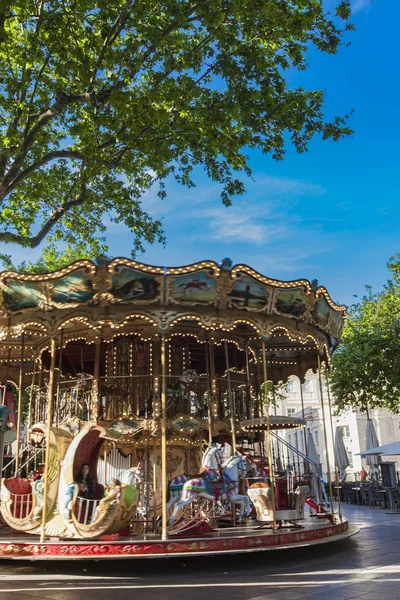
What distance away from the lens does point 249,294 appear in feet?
36.3

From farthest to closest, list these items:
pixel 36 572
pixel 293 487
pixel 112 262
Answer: pixel 293 487 < pixel 112 262 < pixel 36 572

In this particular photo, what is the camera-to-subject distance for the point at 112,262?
10.1 m

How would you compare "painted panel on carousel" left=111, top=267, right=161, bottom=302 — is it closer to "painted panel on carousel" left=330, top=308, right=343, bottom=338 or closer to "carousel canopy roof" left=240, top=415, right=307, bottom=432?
"carousel canopy roof" left=240, top=415, right=307, bottom=432

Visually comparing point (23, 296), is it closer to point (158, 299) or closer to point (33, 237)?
point (158, 299)

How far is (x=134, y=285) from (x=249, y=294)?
91.3 inches

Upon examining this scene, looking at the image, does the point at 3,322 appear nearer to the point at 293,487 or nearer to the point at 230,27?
the point at 230,27

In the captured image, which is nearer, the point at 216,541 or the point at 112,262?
the point at 216,541

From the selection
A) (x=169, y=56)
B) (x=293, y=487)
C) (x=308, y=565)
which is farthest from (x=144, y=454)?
(x=169, y=56)

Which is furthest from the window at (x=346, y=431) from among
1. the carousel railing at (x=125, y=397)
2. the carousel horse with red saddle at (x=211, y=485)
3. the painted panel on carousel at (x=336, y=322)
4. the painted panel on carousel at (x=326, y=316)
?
the carousel horse with red saddle at (x=211, y=485)

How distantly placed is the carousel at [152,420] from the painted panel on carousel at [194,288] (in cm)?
3

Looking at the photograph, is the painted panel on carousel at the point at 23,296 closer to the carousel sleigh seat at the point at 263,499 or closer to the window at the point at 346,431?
the carousel sleigh seat at the point at 263,499

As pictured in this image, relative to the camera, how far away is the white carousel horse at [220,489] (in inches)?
394

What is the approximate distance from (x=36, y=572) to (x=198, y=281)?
5.78 metres

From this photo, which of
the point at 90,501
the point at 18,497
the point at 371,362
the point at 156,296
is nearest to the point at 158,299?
the point at 156,296
